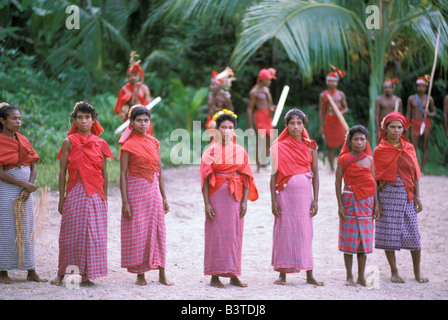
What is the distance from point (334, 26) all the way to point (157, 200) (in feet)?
15.5

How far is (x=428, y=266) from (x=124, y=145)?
3424mm

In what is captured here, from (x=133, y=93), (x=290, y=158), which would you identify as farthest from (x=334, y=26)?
(x=290, y=158)

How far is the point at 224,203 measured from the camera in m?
5.03

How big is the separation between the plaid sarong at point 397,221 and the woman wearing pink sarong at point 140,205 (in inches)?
81.8

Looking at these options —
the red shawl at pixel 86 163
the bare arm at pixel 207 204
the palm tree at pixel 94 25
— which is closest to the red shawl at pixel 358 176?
the bare arm at pixel 207 204

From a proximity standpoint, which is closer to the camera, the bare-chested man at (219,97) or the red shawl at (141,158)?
the red shawl at (141,158)

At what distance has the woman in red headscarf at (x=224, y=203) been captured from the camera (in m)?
4.98

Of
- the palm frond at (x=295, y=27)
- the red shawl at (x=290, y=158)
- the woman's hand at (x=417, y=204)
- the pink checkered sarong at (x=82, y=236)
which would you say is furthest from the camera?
the palm frond at (x=295, y=27)

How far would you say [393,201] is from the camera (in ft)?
17.6

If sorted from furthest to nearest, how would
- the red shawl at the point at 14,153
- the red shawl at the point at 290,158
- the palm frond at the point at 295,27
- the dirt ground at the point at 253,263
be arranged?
the palm frond at the point at 295,27, the red shawl at the point at 290,158, the red shawl at the point at 14,153, the dirt ground at the point at 253,263

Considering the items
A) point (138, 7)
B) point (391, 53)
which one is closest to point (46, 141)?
point (138, 7)

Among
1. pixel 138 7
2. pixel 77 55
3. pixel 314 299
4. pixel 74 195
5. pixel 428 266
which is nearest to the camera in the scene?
pixel 314 299

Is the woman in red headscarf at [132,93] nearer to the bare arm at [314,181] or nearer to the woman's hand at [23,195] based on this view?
the woman's hand at [23,195]

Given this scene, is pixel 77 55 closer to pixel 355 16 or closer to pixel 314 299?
pixel 355 16
